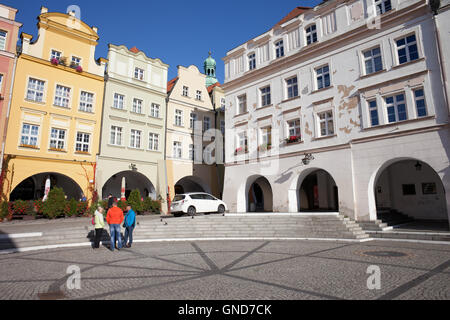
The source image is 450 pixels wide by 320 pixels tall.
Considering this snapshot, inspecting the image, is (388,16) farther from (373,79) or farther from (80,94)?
(80,94)

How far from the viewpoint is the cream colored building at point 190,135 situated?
29.0 metres

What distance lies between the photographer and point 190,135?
30500mm

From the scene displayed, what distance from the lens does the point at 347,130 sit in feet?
56.5

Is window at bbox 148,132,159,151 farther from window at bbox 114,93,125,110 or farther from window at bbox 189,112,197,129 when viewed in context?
window at bbox 189,112,197,129

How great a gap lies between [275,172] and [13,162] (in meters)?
18.5

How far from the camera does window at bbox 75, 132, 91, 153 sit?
2341 centimetres

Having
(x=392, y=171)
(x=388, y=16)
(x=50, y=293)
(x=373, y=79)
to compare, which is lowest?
(x=50, y=293)

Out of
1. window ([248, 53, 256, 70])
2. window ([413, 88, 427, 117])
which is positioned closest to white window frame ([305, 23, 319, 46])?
window ([248, 53, 256, 70])

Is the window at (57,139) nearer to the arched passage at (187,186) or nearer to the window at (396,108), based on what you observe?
the arched passage at (187,186)

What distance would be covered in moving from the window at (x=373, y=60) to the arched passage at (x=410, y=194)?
5.83 m

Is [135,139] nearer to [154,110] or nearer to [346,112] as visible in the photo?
[154,110]

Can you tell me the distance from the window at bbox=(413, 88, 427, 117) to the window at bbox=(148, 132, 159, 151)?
2115cm

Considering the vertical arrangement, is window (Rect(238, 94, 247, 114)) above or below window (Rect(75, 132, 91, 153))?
above

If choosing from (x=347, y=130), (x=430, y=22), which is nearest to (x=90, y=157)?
(x=347, y=130)
